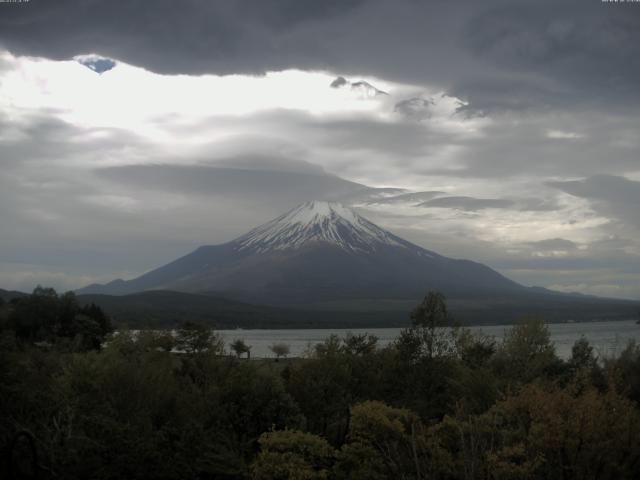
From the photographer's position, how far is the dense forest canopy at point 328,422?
15273 millimetres

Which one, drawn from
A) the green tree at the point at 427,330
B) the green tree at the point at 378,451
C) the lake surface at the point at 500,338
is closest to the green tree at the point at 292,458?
the green tree at the point at 378,451

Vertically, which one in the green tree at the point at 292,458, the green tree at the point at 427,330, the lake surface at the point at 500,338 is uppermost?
the green tree at the point at 427,330

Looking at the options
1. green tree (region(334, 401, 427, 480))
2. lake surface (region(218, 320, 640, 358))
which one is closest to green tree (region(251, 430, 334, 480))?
green tree (region(334, 401, 427, 480))

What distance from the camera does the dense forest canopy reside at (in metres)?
15.3

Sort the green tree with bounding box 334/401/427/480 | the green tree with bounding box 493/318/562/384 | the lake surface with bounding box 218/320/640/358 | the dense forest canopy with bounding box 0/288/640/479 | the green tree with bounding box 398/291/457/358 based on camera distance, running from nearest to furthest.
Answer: the dense forest canopy with bounding box 0/288/640/479, the green tree with bounding box 334/401/427/480, the green tree with bounding box 398/291/457/358, the green tree with bounding box 493/318/562/384, the lake surface with bounding box 218/320/640/358

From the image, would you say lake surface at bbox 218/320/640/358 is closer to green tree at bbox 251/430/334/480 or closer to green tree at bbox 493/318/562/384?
green tree at bbox 493/318/562/384

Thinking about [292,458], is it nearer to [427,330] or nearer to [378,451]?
→ [378,451]

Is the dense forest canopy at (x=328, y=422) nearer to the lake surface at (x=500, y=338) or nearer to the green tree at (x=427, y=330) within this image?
the green tree at (x=427, y=330)

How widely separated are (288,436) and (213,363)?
62.4 ft

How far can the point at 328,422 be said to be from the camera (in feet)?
83.0

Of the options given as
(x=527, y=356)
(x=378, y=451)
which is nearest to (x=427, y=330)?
(x=527, y=356)

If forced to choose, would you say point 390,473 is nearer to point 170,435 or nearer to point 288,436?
point 288,436

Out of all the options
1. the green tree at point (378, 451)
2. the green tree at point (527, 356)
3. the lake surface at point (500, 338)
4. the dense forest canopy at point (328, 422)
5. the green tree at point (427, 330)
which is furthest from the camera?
the lake surface at point (500, 338)

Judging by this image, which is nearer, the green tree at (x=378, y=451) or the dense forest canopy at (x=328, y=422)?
the dense forest canopy at (x=328, y=422)
